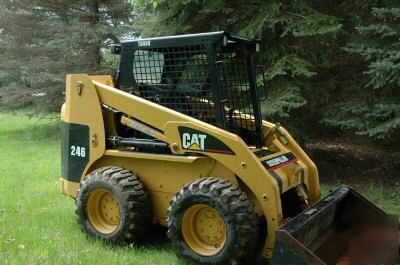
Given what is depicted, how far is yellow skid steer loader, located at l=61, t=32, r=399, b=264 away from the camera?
3.94 meters

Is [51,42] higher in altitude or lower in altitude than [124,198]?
higher

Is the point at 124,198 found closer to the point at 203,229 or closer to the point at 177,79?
the point at 203,229

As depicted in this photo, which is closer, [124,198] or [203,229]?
[203,229]

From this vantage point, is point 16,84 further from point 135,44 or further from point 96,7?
point 135,44

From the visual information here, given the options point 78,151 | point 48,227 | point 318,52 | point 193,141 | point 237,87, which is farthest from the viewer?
point 318,52

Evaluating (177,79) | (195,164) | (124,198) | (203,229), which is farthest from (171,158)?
(177,79)

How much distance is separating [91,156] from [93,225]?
2.41ft

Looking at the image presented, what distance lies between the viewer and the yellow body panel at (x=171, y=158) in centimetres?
397

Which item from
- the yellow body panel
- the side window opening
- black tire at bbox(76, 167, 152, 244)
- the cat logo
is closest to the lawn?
black tire at bbox(76, 167, 152, 244)

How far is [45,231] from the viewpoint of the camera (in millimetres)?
5164

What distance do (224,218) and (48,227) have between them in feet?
8.14

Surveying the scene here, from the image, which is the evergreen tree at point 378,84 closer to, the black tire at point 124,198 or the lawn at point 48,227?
the lawn at point 48,227

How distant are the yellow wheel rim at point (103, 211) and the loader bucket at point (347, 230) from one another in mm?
1924

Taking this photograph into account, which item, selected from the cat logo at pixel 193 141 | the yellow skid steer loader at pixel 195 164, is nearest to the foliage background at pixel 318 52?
the yellow skid steer loader at pixel 195 164
